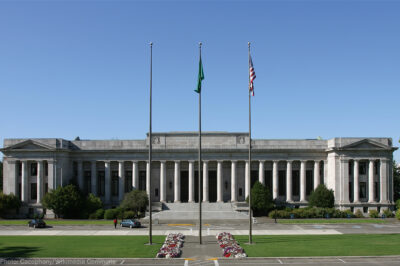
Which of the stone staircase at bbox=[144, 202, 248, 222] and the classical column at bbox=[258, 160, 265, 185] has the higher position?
the classical column at bbox=[258, 160, 265, 185]

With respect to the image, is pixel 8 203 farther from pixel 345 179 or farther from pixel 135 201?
pixel 345 179

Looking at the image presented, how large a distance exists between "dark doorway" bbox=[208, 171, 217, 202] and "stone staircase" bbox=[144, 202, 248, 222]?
7553 mm

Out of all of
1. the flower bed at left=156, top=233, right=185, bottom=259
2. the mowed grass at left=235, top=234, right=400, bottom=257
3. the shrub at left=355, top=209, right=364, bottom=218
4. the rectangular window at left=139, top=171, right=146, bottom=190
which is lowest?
the shrub at left=355, top=209, right=364, bottom=218

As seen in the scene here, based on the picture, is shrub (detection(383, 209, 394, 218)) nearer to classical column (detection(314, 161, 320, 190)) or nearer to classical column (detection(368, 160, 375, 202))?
classical column (detection(368, 160, 375, 202))

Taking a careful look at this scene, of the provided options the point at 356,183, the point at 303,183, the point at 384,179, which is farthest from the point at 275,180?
the point at 384,179

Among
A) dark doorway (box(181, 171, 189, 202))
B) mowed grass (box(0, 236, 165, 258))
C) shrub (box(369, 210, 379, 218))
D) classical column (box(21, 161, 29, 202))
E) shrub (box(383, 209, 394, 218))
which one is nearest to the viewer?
mowed grass (box(0, 236, 165, 258))

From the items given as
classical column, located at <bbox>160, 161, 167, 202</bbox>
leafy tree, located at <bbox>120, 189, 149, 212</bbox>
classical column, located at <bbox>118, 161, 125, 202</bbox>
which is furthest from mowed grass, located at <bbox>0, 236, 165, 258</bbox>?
classical column, located at <bbox>160, 161, 167, 202</bbox>

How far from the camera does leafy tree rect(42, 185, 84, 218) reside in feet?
244

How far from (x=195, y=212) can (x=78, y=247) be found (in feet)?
124

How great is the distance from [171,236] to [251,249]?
10225mm

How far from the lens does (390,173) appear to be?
3282 inches

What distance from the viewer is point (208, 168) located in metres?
87.9

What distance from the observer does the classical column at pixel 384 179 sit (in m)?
82.1

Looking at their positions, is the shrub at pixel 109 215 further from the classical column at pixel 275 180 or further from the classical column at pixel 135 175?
the classical column at pixel 275 180
